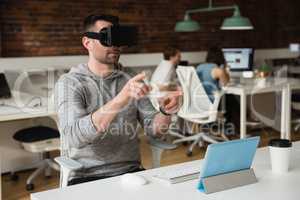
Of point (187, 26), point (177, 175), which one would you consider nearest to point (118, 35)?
point (177, 175)

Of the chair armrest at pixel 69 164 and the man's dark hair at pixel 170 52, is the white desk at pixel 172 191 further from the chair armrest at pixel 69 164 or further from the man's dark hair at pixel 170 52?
the man's dark hair at pixel 170 52

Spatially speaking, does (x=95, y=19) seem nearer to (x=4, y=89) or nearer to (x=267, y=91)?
(x=4, y=89)

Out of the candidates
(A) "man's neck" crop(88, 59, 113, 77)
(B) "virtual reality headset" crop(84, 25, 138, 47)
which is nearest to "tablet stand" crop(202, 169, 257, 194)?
(B) "virtual reality headset" crop(84, 25, 138, 47)

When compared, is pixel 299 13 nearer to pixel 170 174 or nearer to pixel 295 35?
pixel 295 35

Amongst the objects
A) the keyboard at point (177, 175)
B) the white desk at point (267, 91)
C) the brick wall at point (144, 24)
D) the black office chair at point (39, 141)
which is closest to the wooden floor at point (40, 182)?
the black office chair at point (39, 141)

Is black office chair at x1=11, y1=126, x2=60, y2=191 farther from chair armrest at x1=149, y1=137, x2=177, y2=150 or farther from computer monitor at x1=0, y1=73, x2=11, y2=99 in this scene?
chair armrest at x1=149, y1=137, x2=177, y2=150

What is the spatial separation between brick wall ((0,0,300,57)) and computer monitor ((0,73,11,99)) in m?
0.45

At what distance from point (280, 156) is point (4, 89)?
2.94 m

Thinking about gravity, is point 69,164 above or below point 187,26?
below

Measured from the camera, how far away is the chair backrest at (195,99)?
4.68m

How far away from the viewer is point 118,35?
2.04 meters

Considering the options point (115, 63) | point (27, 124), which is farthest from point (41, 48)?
point (115, 63)

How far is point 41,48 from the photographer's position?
4672 mm

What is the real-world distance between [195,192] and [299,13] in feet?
21.0
